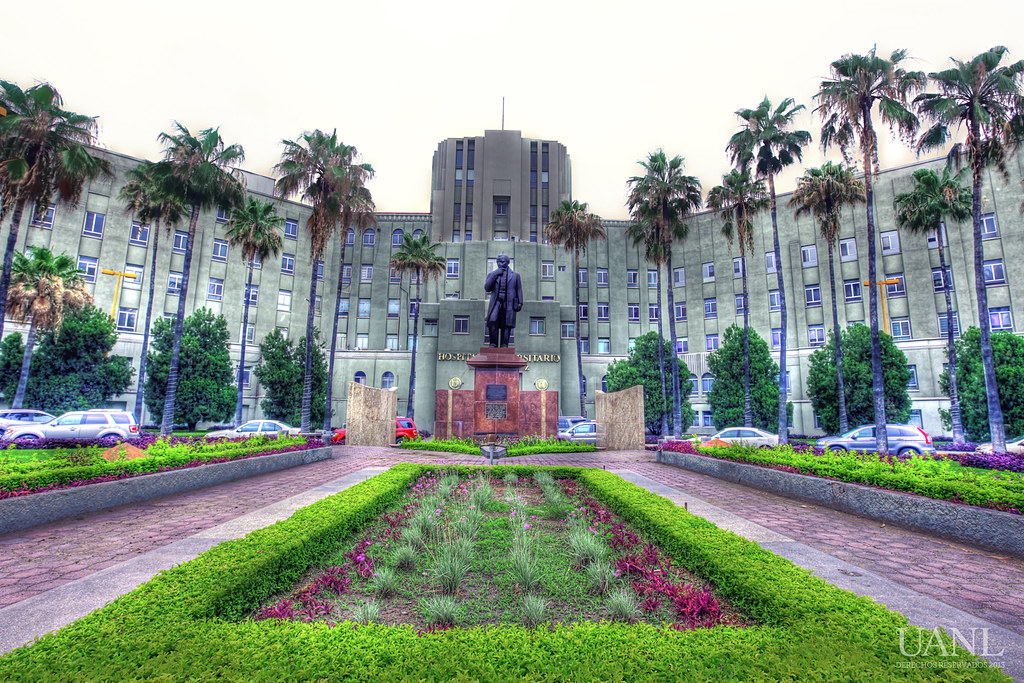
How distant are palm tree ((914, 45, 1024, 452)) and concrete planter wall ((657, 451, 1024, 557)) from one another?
594 inches

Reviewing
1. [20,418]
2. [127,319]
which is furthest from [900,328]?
[127,319]

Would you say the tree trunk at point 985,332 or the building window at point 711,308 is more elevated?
the building window at point 711,308

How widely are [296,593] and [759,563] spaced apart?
4.20 m

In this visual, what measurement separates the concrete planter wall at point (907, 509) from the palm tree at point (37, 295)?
120ft

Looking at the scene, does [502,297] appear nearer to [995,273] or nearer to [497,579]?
[497,579]

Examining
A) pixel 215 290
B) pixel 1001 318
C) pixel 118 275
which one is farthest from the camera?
pixel 215 290

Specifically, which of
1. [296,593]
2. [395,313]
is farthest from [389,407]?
[395,313]

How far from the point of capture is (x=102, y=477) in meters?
8.67

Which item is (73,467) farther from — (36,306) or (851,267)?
(851,267)

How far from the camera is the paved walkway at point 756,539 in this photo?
15.1ft

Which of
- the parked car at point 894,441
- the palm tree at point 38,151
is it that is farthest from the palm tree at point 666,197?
the palm tree at point 38,151

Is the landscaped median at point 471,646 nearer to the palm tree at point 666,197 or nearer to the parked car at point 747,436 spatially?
the parked car at point 747,436

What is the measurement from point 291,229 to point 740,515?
49638 mm

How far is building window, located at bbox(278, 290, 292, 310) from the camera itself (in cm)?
4553
